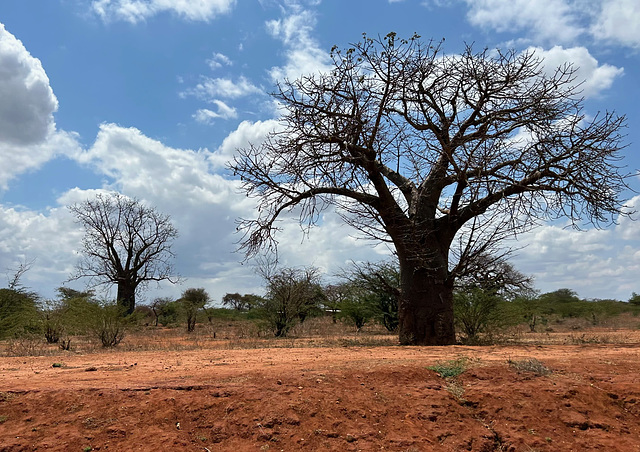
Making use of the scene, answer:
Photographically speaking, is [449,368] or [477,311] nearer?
[449,368]

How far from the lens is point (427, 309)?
9633 millimetres

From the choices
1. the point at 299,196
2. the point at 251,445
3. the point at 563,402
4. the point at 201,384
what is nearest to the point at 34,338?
the point at 299,196

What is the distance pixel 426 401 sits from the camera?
4.13 meters

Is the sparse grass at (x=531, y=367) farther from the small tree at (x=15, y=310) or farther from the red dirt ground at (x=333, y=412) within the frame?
the small tree at (x=15, y=310)

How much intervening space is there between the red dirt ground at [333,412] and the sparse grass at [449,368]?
0.27ft

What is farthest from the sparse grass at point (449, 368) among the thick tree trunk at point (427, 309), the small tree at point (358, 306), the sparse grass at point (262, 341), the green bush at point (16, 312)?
the small tree at point (358, 306)

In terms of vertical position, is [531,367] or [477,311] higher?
[477,311]

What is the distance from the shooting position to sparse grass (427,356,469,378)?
4.85m

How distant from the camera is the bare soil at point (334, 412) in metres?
3.54

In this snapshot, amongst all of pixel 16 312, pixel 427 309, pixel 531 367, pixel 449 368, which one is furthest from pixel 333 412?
pixel 16 312

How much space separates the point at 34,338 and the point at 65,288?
11995 millimetres

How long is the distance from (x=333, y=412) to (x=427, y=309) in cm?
616

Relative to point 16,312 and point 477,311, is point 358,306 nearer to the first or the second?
point 477,311

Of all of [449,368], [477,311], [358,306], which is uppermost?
[358,306]
